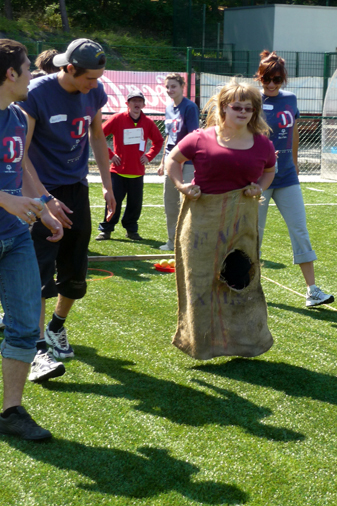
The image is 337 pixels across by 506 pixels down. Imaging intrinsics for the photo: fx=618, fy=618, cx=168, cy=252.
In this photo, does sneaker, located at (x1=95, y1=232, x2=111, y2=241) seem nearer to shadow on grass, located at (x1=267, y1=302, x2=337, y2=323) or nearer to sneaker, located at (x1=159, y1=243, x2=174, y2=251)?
Result: sneaker, located at (x1=159, y1=243, x2=174, y2=251)

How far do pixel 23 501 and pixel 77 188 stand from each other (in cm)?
200

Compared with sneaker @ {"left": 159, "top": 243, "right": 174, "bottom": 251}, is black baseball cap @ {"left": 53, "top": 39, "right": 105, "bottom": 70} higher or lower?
higher

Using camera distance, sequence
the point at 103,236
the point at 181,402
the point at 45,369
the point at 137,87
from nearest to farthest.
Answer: the point at 181,402 < the point at 45,369 < the point at 103,236 < the point at 137,87

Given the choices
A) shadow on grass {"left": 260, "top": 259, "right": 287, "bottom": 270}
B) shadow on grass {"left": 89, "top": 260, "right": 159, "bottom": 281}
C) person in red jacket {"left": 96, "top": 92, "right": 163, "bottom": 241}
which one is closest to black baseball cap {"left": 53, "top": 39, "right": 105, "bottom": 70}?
shadow on grass {"left": 89, "top": 260, "right": 159, "bottom": 281}

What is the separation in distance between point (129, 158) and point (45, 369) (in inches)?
207

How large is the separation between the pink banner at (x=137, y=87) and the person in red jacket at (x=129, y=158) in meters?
8.33

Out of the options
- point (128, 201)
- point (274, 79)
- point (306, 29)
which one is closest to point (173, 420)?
point (274, 79)

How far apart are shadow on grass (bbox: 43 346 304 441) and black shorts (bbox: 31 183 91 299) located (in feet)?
1.88

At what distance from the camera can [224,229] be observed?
154 inches

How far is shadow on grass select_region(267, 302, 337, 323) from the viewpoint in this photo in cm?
529

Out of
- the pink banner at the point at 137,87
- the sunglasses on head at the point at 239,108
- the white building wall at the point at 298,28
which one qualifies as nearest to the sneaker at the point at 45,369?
the sunglasses on head at the point at 239,108

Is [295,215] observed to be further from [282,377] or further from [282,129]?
[282,377]

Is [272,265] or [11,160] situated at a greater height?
[11,160]

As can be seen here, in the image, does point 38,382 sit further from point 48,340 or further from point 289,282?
point 289,282
